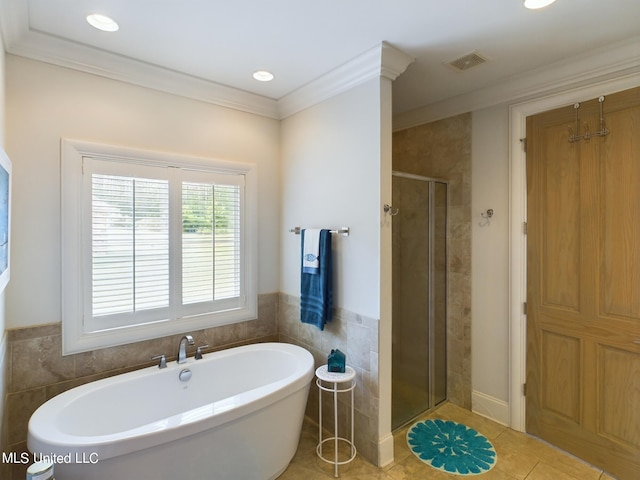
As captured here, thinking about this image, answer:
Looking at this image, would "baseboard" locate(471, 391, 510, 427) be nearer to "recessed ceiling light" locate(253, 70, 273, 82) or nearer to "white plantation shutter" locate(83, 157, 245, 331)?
"white plantation shutter" locate(83, 157, 245, 331)

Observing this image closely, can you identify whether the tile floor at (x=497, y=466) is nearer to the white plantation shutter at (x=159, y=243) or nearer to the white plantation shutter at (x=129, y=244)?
the white plantation shutter at (x=159, y=243)

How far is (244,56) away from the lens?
2.11m

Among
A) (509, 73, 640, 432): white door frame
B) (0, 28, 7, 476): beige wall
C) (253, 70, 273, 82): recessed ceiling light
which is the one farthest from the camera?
(509, 73, 640, 432): white door frame

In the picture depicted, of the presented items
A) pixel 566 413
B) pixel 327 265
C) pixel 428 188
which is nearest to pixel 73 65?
pixel 327 265

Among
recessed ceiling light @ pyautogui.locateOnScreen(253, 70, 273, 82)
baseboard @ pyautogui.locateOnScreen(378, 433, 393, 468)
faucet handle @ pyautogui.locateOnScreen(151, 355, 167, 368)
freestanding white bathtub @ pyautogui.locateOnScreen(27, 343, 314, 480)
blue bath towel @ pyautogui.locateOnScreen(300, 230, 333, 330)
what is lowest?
baseboard @ pyautogui.locateOnScreen(378, 433, 393, 468)

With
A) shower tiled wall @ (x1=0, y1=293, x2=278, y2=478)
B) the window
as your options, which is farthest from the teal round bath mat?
shower tiled wall @ (x1=0, y1=293, x2=278, y2=478)

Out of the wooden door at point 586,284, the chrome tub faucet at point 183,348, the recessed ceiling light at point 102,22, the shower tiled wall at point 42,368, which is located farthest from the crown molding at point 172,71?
the chrome tub faucet at point 183,348

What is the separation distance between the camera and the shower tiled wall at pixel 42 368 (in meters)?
1.86

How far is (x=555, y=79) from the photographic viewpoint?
2227 millimetres

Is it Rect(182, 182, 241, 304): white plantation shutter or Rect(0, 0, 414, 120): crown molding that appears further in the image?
Rect(182, 182, 241, 304): white plantation shutter

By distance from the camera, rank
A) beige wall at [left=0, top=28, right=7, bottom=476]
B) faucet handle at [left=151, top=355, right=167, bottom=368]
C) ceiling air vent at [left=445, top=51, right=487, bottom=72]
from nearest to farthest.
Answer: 1. beige wall at [left=0, top=28, right=7, bottom=476]
2. ceiling air vent at [left=445, top=51, right=487, bottom=72]
3. faucet handle at [left=151, top=355, right=167, bottom=368]

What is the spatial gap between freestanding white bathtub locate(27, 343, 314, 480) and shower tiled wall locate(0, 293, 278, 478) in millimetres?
161

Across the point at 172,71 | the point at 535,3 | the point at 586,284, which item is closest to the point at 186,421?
the point at 172,71

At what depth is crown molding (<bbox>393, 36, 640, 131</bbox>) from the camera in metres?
1.97
